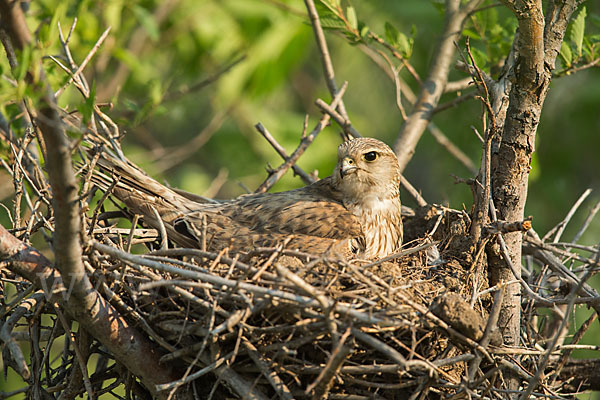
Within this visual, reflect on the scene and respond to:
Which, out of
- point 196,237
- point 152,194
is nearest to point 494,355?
point 196,237

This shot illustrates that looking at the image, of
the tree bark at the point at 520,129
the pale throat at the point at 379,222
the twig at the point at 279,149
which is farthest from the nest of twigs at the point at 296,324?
the twig at the point at 279,149

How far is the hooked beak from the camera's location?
495 centimetres

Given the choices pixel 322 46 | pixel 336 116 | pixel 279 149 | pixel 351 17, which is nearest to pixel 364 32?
pixel 351 17

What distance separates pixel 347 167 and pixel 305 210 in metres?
0.47

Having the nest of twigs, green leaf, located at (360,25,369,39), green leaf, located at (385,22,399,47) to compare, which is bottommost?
the nest of twigs

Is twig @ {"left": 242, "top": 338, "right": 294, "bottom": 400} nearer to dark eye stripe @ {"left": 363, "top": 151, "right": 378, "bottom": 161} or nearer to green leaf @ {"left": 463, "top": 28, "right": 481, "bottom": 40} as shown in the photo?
dark eye stripe @ {"left": 363, "top": 151, "right": 378, "bottom": 161}

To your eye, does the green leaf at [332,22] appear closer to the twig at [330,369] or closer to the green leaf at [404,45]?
the green leaf at [404,45]

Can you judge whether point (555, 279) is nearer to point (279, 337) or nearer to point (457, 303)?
point (457, 303)

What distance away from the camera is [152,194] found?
4.77 m

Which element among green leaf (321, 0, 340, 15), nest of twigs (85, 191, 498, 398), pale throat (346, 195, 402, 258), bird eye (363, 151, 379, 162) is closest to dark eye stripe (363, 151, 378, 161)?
bird eye (363, 151, 379, 162)

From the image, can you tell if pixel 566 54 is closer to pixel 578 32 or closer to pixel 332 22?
pixel 578 32

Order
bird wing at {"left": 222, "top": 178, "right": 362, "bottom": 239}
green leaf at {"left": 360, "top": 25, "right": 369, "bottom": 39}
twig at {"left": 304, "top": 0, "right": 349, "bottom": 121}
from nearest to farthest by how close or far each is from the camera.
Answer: bird wing at {"left": 222, "top": 178, "right": 362, "bottom": 239}
green leaf at {"left": 360, "top": 25, "right": 369, "bottom": 39}
twig at {"left": 304, "top": 0, "right": 349, "bottom": 121}

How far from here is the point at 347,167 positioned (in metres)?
4.97

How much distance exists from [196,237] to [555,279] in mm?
2656
